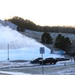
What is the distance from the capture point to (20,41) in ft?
392

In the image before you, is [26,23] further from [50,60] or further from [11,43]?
[50,60]

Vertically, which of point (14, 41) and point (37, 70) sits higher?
point (14, 41)

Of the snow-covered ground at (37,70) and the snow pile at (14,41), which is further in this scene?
the snow pile at (14,41)

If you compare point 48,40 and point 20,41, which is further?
point 48,40

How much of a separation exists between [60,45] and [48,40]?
1382 centimetres

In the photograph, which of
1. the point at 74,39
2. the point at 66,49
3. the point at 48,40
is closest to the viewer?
the point at 66,49

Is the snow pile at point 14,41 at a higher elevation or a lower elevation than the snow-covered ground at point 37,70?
higher

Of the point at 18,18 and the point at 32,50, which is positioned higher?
the point at 18,18

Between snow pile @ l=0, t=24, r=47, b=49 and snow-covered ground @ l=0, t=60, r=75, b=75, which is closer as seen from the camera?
→ snow-covered ground @ l=0, t=60, r=75, b=75

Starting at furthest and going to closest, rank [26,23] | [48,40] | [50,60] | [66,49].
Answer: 1. [26,23]
2. [48,40]
3. [66,49]
4. [50,60]

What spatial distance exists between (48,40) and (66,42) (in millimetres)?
16258

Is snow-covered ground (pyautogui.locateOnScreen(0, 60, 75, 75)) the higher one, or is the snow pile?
the snow pile

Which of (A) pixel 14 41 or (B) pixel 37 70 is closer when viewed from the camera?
(B) pixel 37 70

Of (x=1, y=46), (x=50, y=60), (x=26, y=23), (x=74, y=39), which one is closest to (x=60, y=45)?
(x=1, y=46)
